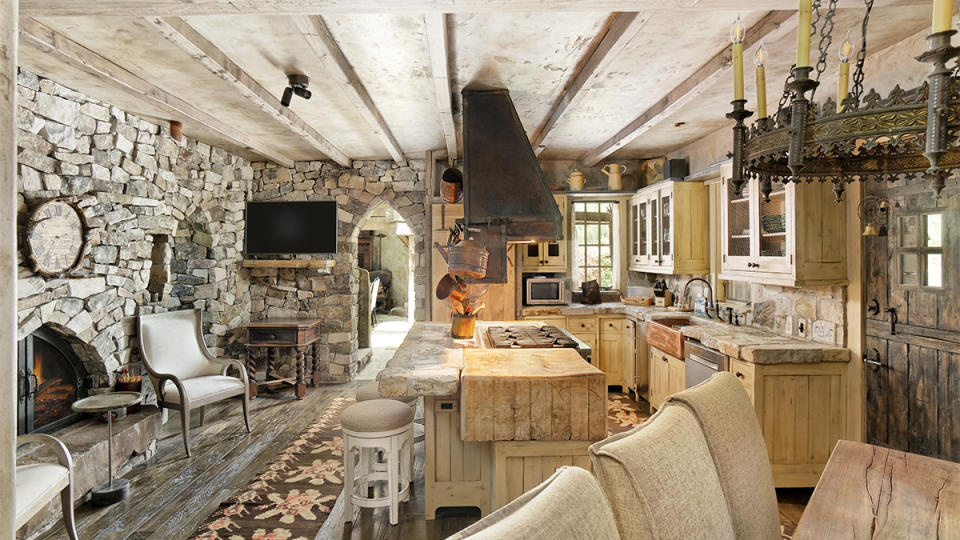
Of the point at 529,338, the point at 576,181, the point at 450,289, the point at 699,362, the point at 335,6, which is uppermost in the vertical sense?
the point at 335,6

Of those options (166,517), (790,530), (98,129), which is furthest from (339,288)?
(790,530)

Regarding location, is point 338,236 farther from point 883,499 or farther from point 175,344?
point 883,499

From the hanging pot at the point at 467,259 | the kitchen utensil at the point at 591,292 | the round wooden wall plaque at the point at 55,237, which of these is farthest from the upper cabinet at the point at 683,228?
the round wooden wall plaque at the point at 55,237

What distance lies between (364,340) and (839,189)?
6521 mm

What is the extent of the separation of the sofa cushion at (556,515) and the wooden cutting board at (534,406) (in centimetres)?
136

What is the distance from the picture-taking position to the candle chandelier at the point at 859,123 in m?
0.97

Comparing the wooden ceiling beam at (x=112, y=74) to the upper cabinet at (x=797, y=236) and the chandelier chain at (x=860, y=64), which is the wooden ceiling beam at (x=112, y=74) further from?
the upper cabinet at (x=797, y=236)

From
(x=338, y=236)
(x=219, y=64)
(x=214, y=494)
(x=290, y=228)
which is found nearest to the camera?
(x=219, y=64)

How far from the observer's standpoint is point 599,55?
8.73ft

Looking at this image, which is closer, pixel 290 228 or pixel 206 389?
pixel 206 389

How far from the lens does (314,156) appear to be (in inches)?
215

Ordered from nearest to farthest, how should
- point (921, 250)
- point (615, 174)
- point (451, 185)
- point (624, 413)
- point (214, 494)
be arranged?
point (921, 250) → point (214, 494) → point (451, 185) → point (624, 413) → point (615, 174)

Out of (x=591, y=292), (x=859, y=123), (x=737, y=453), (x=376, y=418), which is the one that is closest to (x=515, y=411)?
(x=376, y=418)

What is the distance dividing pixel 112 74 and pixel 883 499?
3.87 m
